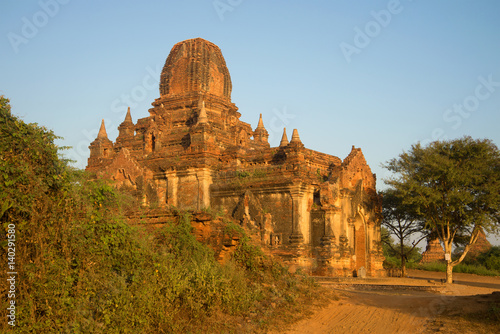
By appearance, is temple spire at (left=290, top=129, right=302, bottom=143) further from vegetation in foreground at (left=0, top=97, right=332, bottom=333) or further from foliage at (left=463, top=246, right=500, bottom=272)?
foliage at (left=463, top=246, right=500, bottom=272)

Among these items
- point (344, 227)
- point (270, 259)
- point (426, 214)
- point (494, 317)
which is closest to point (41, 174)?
point (270, 259)

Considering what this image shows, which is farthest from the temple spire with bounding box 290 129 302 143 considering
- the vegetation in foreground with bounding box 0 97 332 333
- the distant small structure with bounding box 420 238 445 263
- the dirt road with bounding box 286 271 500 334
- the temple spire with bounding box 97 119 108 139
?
the distant small structure with bounding box 420 238 445 263

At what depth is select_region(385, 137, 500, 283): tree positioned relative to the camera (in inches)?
874

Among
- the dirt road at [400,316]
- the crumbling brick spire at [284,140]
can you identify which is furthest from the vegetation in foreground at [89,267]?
the crumbling brick spire at [284,140]

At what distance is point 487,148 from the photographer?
23.1 metres

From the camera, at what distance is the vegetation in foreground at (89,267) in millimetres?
7117

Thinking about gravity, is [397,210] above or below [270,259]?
above

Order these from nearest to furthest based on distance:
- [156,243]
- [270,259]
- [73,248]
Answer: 1. [73,248]
2. [156,243]
3. [270,259]

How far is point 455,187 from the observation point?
2264cm

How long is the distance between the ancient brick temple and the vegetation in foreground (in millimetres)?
10368

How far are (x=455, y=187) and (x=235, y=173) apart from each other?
993cm

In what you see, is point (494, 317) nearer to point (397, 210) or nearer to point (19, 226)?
point (19, 226)

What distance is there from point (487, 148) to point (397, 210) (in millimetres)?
5873

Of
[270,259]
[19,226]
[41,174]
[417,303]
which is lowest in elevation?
[417,303]
